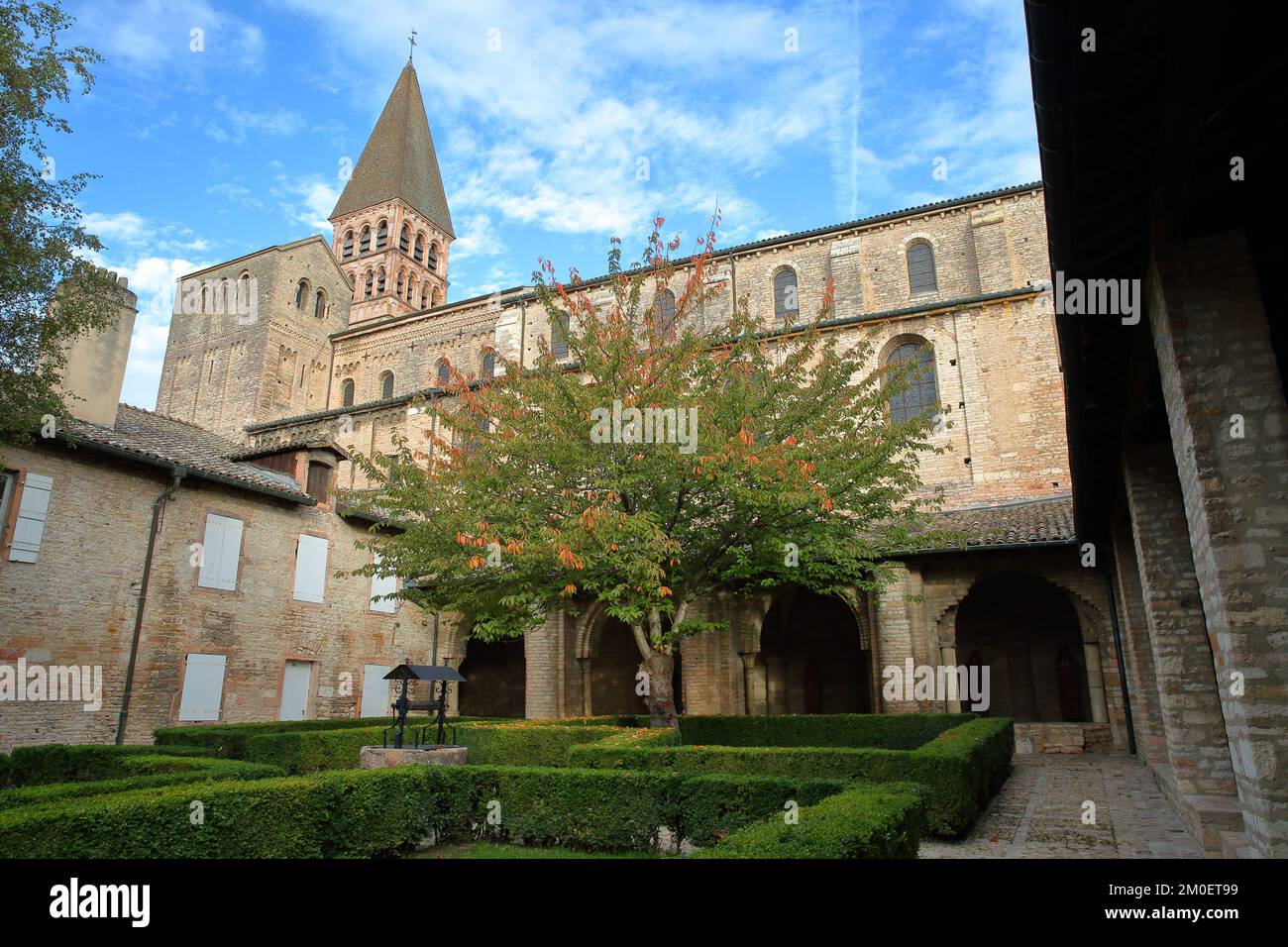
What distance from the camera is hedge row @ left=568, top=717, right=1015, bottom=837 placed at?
8.44 metres

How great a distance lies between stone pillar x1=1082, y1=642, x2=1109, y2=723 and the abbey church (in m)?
0.05

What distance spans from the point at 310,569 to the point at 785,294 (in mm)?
16931

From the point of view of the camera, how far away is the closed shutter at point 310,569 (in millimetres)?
19000

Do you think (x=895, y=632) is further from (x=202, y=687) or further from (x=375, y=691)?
(x=202, y=687)

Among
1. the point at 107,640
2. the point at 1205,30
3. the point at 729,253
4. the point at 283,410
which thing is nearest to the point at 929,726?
the point at 1205,30

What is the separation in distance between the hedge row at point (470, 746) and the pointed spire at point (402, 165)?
4198cm

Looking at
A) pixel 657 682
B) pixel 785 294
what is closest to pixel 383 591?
pixel 657 682

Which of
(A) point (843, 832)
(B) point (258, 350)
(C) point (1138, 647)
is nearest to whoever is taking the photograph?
(A) point (843, 832)

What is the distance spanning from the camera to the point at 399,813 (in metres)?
7.91

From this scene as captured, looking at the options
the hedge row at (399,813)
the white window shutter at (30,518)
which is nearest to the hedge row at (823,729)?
the hedge row at (399,813)

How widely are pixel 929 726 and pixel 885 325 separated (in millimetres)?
13058

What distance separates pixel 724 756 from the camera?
31.8 feet

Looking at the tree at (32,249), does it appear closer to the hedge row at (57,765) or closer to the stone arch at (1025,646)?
the hedge row at (57,765)

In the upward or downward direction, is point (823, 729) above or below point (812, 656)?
below
